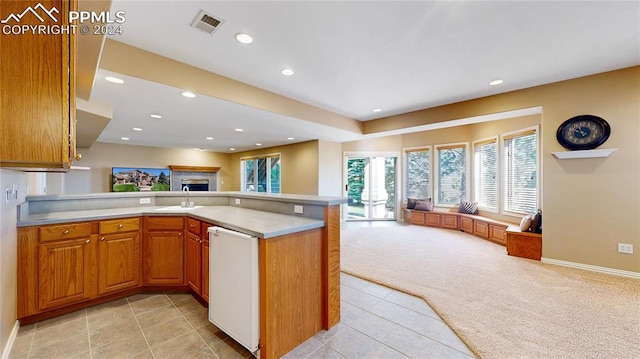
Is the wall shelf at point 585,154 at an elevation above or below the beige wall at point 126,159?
below

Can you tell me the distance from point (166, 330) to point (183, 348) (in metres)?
0.35

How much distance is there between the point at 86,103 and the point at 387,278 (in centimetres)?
446

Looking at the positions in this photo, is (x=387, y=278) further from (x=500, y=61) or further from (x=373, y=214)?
(x=373, y=214)

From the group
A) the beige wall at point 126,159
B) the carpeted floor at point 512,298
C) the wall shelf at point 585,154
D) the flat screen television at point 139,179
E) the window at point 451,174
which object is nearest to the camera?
the carpeted floor at point 512,298

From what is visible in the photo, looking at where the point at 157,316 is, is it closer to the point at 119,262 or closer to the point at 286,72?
the point at 119,262

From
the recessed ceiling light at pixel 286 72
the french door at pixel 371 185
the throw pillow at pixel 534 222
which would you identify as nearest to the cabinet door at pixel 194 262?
the recessed ceiling light at pixel 286 72

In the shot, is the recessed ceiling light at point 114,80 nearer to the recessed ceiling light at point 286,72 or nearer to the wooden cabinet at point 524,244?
the recessed ceiling light at point 286,72

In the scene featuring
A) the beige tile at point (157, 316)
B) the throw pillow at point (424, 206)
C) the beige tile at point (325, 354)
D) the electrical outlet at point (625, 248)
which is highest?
the throw pillow at point (424, 206)

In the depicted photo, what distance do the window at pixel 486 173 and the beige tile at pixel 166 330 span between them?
19.8 ft

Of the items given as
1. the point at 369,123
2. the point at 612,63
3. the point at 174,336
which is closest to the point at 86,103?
the point at 174,336

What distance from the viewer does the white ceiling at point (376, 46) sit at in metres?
1.98

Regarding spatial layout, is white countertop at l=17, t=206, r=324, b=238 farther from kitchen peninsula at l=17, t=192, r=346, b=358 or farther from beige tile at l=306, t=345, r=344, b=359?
beige tile at l=306, t=345, r=344, b=359

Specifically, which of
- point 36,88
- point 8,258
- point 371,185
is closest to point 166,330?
point 8,258

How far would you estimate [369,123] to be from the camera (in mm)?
5633
